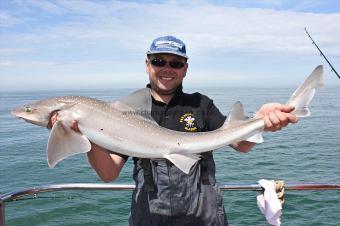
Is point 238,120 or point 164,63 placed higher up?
point 164,63

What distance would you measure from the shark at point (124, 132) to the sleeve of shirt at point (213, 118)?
0.98 ft

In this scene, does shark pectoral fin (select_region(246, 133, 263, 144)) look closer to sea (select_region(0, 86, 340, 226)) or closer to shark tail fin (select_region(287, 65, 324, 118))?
shark tail fin (select_region(287, 65, 324, 118))

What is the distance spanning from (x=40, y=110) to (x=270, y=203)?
124 inches

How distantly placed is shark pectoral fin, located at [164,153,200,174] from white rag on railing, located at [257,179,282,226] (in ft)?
5.52

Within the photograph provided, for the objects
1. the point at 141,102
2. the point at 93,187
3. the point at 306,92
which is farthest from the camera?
the point at 93,187

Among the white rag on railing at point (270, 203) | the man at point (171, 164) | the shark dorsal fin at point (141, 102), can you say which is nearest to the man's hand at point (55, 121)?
the man at point (171, 164)

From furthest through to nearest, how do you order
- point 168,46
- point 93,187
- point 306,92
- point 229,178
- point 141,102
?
point 229,178 < point 93,187 < point 168,46 < point 141,102 < point 306,92

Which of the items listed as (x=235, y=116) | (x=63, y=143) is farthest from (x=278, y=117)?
(x=63, y=143)

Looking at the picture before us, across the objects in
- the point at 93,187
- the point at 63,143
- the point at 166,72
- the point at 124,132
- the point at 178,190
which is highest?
the point at 166,72

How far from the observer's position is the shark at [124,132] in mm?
3588

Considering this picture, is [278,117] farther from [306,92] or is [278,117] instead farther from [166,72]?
[166,72]

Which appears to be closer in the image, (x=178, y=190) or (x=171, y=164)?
(x=178, y=190)

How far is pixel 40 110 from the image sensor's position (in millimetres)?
3674

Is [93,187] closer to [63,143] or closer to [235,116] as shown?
[63,143]
